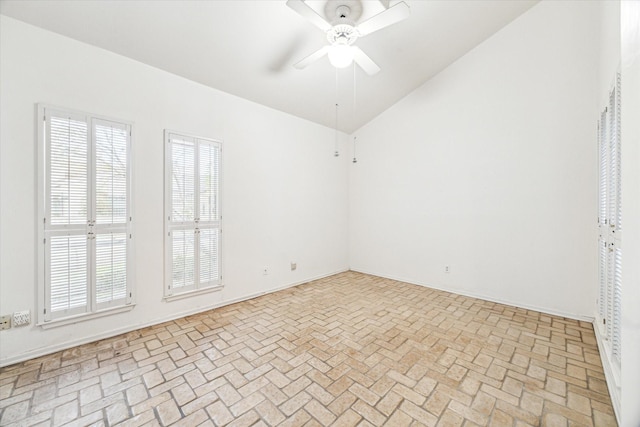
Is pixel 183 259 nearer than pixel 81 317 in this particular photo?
No

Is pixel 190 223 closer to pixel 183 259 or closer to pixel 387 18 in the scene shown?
pixel 183 259

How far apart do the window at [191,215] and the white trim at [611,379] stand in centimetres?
374

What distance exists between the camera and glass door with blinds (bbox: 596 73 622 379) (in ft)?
6.23

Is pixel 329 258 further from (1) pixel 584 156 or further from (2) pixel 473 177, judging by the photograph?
(1) pixel 584 156

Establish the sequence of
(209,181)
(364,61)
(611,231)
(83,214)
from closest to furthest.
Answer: (611,231)
(83,214)
(364,61)
(209,181)

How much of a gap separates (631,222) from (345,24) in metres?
2.32

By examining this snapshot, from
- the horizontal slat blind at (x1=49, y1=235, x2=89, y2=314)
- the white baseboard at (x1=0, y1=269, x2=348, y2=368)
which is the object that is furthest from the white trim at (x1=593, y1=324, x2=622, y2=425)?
the horizontal slat blind at (x1=49, y1=235, x2=89, y2=314)

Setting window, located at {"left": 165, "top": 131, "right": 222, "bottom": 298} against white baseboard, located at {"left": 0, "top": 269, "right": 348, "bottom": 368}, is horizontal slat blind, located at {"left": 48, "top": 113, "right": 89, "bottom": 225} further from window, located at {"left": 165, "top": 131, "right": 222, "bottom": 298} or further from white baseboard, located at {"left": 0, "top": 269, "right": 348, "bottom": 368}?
white baseboard, located at {"left": 0, "top": 269, "right": 348, "bottom": 368}

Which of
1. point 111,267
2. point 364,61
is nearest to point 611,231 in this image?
point 364,61

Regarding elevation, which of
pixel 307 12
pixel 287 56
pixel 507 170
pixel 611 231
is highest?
pixel 287 56

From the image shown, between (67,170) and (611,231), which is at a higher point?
(67,170)

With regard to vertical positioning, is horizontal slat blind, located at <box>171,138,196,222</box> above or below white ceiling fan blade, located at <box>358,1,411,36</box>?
below

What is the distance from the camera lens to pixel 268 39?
292 centimetres

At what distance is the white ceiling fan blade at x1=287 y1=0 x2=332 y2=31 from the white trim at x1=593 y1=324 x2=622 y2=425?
3265 millimetres
